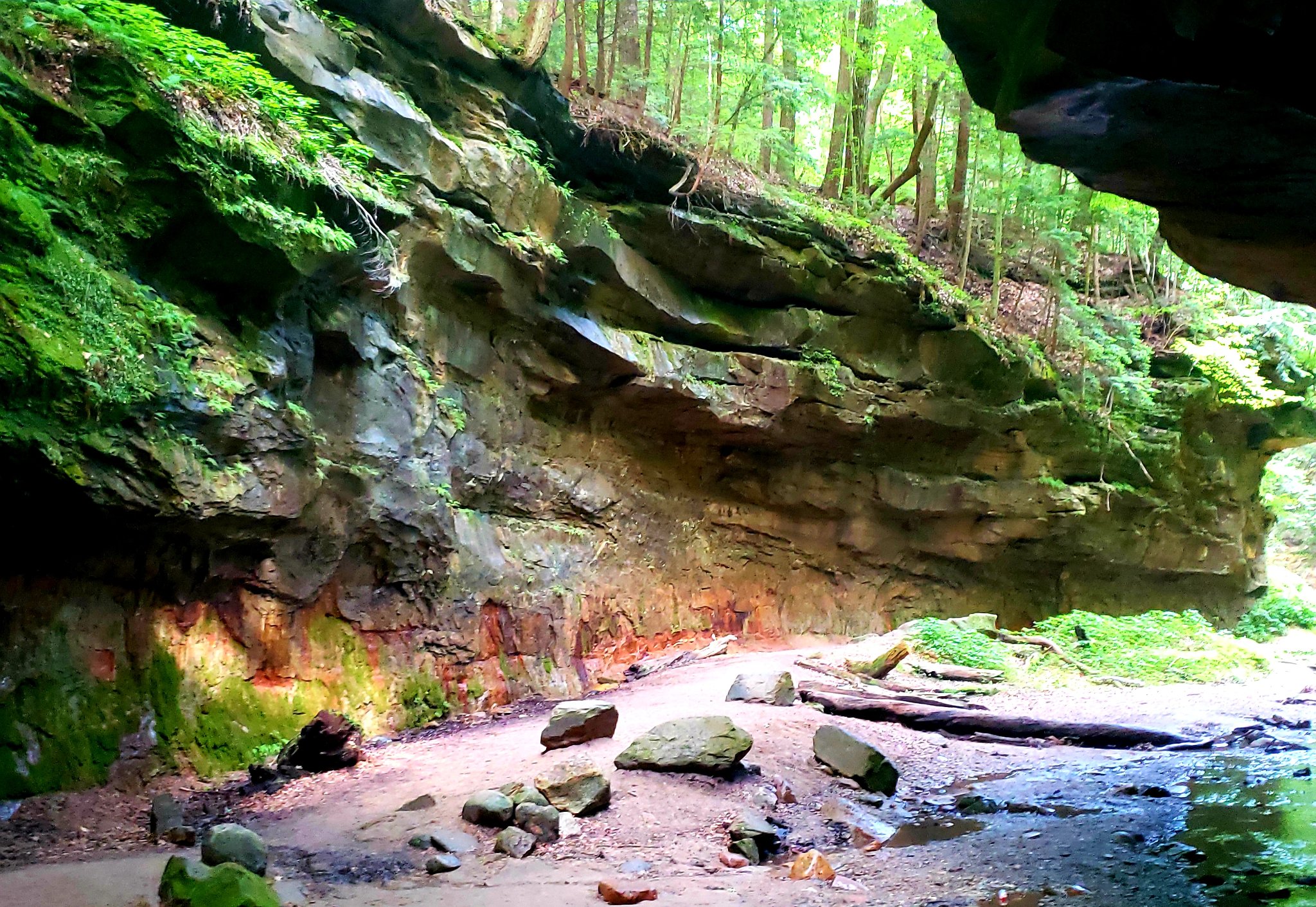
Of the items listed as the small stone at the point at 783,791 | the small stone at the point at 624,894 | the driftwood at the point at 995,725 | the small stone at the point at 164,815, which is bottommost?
the driftwood at the point at 995,725

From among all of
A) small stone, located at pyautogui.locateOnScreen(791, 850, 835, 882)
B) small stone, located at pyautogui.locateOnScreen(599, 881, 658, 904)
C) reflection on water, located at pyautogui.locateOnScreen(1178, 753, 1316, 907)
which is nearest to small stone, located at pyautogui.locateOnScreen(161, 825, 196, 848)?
small stone, located at pyautogui.locateOnScreen(599, 881, 658, 904)

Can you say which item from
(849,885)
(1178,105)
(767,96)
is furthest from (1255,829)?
(767,96)

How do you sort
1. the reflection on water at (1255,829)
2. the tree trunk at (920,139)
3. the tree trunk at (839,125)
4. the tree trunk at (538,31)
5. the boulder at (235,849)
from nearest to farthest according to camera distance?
the boulder at (235,849)
the reflection on water at (1255,829)
the tree trunk at (538,31)
the tree trunk at (920,139)
the tree trunk at (839,125)

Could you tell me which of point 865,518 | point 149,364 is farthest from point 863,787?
point 865,518

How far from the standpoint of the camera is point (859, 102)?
17594 mm

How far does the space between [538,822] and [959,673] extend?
757 cm

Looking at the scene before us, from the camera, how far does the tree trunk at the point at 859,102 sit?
652 inches

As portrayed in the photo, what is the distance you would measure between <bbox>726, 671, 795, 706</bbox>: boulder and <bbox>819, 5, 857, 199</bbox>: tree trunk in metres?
11.3

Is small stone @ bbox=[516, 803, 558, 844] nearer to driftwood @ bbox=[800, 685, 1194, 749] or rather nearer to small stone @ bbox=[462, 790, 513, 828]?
small stone @ bbox=[462, 790, 513, 828]

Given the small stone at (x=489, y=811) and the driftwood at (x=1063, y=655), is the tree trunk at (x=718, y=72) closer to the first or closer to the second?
the driftwood at (x=1063, y=655)

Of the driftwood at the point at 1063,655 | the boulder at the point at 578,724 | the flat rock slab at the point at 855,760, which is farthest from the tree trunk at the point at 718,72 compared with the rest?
the driftwood at the point at 1063,655

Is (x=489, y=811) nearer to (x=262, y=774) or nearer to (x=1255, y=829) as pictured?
(x=262, y=774)

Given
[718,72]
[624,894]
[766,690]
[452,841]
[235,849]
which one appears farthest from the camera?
[718,72]

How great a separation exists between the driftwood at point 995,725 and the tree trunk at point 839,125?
11.5 meters
